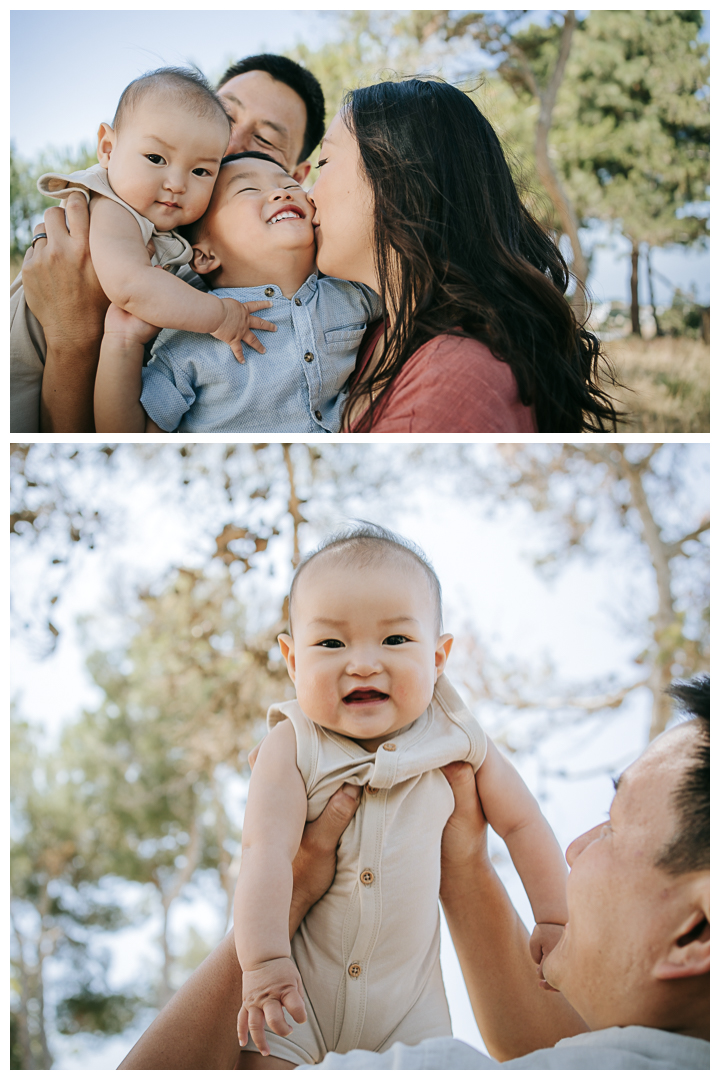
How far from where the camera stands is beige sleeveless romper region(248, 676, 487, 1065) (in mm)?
1120

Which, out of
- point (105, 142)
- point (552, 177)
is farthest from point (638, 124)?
point (105, 142)

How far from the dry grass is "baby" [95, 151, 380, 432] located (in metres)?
2.94

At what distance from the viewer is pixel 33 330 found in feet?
4.62

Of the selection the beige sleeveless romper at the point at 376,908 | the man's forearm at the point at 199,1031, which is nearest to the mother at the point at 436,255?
the beige sleeveless romper at the point at 376,908

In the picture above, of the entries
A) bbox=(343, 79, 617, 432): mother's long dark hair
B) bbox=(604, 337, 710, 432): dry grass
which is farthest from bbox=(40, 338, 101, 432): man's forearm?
bbox=(604, 337, 710, 432): dry grass

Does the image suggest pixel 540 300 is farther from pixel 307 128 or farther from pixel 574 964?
pixel 574 964

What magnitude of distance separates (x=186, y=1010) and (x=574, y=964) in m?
0.58

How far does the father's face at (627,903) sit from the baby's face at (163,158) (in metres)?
1.06

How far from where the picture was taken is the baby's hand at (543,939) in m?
1.14

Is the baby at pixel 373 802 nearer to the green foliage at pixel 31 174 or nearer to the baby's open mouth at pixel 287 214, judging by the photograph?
the baby's open mouth at pixel 287 214

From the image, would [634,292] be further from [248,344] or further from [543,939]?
[543,939]

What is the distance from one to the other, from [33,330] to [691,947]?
1.32m

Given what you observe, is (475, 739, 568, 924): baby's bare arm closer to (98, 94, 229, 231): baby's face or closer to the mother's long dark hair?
the mother's long dark hair
